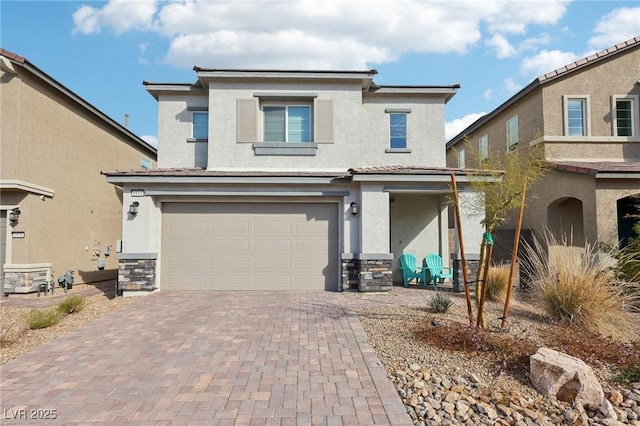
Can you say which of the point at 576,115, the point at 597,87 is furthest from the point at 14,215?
the point at 597,87

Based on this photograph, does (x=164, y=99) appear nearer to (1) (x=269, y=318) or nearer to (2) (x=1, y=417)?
(1) (x=269, y=318)

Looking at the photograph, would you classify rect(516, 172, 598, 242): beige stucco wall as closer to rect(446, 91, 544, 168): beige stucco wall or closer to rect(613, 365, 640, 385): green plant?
rect(446, 91, 544, 168): beige stucco wall

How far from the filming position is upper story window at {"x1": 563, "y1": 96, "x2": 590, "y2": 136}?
44.5 ft

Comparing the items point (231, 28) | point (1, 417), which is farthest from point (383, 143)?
point (1, 417)

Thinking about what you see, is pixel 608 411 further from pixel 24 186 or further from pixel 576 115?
pixel 24 186

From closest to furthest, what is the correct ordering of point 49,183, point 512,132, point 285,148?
1. point 49,183
2. point 285,148
3. point 512,132

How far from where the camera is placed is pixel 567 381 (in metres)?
4.21

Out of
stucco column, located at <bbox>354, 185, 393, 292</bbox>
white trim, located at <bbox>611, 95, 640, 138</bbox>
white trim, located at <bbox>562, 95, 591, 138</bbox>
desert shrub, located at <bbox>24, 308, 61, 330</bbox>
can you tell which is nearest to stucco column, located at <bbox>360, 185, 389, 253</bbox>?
stucco column, located at <bbox>354, 185, 393, 292</bbox>

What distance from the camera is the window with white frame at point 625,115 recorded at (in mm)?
13531

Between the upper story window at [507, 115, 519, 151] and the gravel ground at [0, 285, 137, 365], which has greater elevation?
the upper story window at [507, 115, 519, 151]

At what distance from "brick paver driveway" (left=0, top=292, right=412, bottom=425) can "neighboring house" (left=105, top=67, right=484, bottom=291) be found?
119 inches

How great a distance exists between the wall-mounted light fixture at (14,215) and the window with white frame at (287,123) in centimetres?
717

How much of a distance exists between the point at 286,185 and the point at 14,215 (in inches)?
298

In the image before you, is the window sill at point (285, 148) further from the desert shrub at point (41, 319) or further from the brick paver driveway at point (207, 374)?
the desert shrub at point (41, 319)
